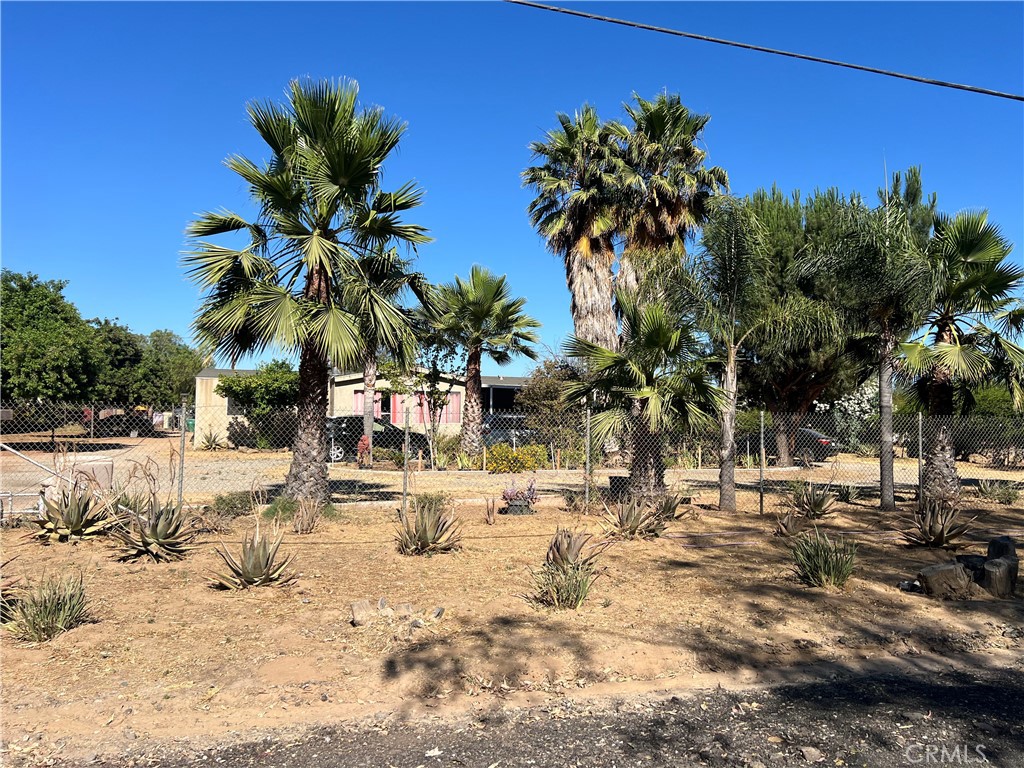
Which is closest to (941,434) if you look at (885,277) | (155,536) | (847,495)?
(847,495)

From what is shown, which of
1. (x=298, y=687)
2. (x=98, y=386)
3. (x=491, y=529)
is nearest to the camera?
(x=298, y=687)

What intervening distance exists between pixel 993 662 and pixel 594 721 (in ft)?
11.2

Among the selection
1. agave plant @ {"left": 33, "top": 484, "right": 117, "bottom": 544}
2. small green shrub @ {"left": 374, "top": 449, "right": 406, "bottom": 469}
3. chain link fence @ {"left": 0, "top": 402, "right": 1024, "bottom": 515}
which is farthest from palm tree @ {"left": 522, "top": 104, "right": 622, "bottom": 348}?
agave plant @ {"left": 33, "top": 484, "right": 117, "bottom": 544}

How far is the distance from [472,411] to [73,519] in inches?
571

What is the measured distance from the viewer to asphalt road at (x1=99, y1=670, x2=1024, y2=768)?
3.63 meters

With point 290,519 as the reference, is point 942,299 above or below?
above

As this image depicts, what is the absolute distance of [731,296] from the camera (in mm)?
12664

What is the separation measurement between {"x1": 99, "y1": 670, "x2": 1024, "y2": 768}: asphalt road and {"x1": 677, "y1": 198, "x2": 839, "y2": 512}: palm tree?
8.14 meters

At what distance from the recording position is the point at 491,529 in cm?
1064

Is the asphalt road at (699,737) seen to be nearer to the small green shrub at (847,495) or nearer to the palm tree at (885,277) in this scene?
the palm tree at (885,277)

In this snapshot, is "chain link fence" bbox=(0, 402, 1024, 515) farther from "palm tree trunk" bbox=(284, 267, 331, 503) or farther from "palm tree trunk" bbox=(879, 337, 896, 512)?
"palm tree trunk" bbox=(879, 337, 896, 512)

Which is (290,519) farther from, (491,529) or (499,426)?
(499,426)

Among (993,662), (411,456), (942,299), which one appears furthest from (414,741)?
(411,456)

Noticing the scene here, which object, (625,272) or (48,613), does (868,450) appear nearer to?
(625,272)
